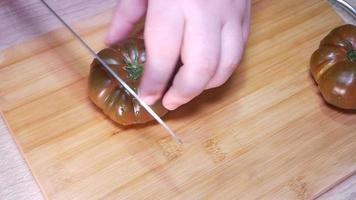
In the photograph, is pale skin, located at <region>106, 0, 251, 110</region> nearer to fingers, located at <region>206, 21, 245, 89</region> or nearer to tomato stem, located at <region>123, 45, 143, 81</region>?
fingers, located at <region>206, 21, 245, 89</region>

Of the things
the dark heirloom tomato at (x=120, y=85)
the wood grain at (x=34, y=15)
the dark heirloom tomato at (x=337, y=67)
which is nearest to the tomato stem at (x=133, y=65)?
the dark heirloom tomato at (x=120, y=85)

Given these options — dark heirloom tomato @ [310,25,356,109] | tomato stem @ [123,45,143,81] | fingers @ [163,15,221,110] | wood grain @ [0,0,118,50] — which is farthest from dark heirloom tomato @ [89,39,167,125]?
dark heirloom tomato @ [310,25,356,109]

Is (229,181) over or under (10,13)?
under

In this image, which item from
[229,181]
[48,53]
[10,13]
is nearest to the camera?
[229,181]

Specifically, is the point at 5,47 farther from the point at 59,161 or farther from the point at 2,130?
the point at 59,161

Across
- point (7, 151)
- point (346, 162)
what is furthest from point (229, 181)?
point (7, 151)

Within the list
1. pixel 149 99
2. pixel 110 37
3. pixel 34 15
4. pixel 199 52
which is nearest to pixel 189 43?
pixel 199 52

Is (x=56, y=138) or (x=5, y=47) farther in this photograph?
(x=5, y=47)
